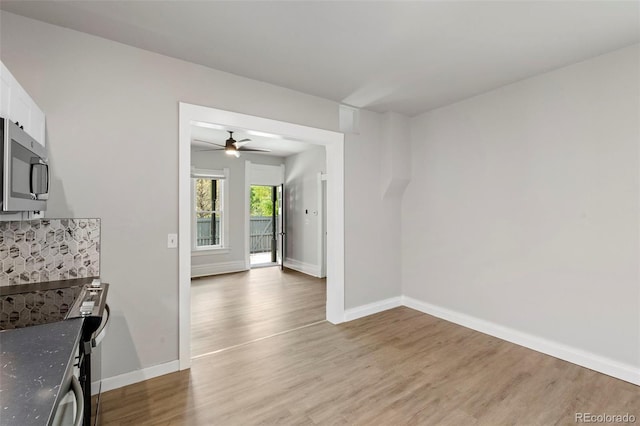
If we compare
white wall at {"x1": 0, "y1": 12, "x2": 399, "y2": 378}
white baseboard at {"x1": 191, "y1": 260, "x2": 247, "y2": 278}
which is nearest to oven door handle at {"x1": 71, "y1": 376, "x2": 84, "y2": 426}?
white wall at {"x1": 0, "y1": 12, "x2": 399, "y2": 378}

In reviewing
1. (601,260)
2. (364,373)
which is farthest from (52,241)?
(601,260)

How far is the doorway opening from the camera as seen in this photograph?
7.61m

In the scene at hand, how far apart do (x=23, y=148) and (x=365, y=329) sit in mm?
3330

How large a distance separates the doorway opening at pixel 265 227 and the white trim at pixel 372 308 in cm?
344

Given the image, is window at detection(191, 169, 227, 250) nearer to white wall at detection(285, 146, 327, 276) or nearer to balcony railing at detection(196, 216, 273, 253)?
white wall at detection(285, 146, 327, 276)

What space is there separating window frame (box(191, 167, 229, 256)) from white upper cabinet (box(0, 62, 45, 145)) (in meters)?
4.34

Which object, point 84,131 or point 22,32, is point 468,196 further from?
point 22,32

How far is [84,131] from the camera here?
2.26 m

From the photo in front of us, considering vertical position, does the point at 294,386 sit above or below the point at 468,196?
below

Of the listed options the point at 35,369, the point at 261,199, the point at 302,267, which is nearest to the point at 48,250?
the point at 35,369

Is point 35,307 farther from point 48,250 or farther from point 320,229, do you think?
point 320,229

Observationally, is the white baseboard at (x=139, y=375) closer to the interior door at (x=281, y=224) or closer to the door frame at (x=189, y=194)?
the door frame at (x=189, y=194)

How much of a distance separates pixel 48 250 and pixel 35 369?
5.39ft

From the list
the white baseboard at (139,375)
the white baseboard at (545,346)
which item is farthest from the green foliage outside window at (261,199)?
the white baseboard at (139,375)
